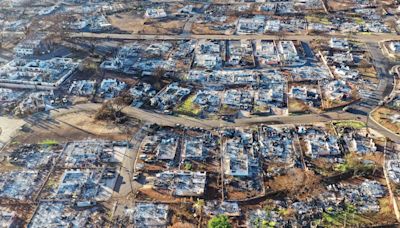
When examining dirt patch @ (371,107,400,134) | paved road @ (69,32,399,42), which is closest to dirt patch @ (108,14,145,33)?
paved road @ (69,32,399,42)

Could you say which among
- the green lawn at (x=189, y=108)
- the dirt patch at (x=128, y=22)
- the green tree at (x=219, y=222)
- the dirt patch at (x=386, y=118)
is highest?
the green tree at (x=219, y=222)

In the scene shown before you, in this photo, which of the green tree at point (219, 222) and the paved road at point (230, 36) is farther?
the paved road at point (230, 36)

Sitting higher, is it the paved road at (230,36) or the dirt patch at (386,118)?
the paved road at (230,36)

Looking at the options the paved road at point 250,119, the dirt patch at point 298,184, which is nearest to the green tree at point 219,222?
the dirt patch at point 298,184

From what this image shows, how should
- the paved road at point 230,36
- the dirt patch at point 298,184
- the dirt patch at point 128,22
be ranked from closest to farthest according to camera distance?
1. the dirt patch at point 298,184
2. the paved road at point 230,36
3. the dirt patch at point 128,22

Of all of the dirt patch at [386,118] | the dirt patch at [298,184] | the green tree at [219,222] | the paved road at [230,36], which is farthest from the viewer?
the paved road at [230,36]

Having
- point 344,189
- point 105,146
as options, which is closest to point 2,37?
point 105,146

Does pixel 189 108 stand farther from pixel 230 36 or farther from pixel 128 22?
pixel 128 22

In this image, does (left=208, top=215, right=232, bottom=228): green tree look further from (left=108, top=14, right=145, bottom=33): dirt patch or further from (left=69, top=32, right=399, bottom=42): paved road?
(left=108, top=14, right=145, bottom=33): dirt patch

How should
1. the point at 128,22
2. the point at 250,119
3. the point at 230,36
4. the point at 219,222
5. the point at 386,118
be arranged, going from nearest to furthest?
the point at 219,222 → the point at 386,118 → the point at 250,119 → the point at 230,36 → the point at 128,22

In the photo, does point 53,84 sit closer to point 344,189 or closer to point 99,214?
point 99,214

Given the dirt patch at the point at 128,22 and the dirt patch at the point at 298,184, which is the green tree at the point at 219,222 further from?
the dirt patch at the point at 128,22

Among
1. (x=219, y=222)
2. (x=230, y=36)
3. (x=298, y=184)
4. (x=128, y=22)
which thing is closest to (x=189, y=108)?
(x=298, y=184)
